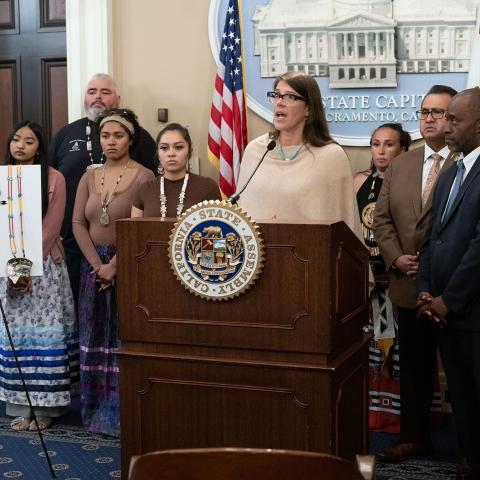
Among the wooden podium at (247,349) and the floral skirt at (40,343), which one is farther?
the floral skirt at (40,343)

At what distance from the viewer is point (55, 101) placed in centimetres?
538

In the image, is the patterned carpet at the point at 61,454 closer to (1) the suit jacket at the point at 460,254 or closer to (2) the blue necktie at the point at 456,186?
(1) the suit jacket at the point at 460,254

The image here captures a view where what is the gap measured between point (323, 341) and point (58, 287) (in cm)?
212

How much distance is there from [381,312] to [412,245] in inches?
27.0

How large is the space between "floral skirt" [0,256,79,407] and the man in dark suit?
182 cm

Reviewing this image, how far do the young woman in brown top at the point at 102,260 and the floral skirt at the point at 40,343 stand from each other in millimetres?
105

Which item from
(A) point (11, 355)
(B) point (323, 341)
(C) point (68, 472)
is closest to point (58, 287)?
(A) point (11, 355)

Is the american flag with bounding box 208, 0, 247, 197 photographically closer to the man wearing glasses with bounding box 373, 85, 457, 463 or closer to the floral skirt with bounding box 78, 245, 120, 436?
the floral skirt with bounding box 78, 245, 120, 436

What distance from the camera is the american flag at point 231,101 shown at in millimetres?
4750

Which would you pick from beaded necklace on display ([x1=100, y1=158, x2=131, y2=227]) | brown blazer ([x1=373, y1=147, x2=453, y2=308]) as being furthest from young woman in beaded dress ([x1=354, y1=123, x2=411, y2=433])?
beaded necklace on display ([x1=100, y1=158, x2=131, y2=227])

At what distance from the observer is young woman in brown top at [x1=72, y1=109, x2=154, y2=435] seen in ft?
13.1

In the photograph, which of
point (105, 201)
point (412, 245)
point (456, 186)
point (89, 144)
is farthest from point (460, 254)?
point (89, 144)

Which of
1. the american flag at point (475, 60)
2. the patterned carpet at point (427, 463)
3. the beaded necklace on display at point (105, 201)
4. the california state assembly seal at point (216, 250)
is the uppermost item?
the american flag at point (475, 60)

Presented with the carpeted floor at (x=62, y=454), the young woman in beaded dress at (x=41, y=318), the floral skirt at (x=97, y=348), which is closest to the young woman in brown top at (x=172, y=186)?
the floral skirt at (x=97, y=348)
